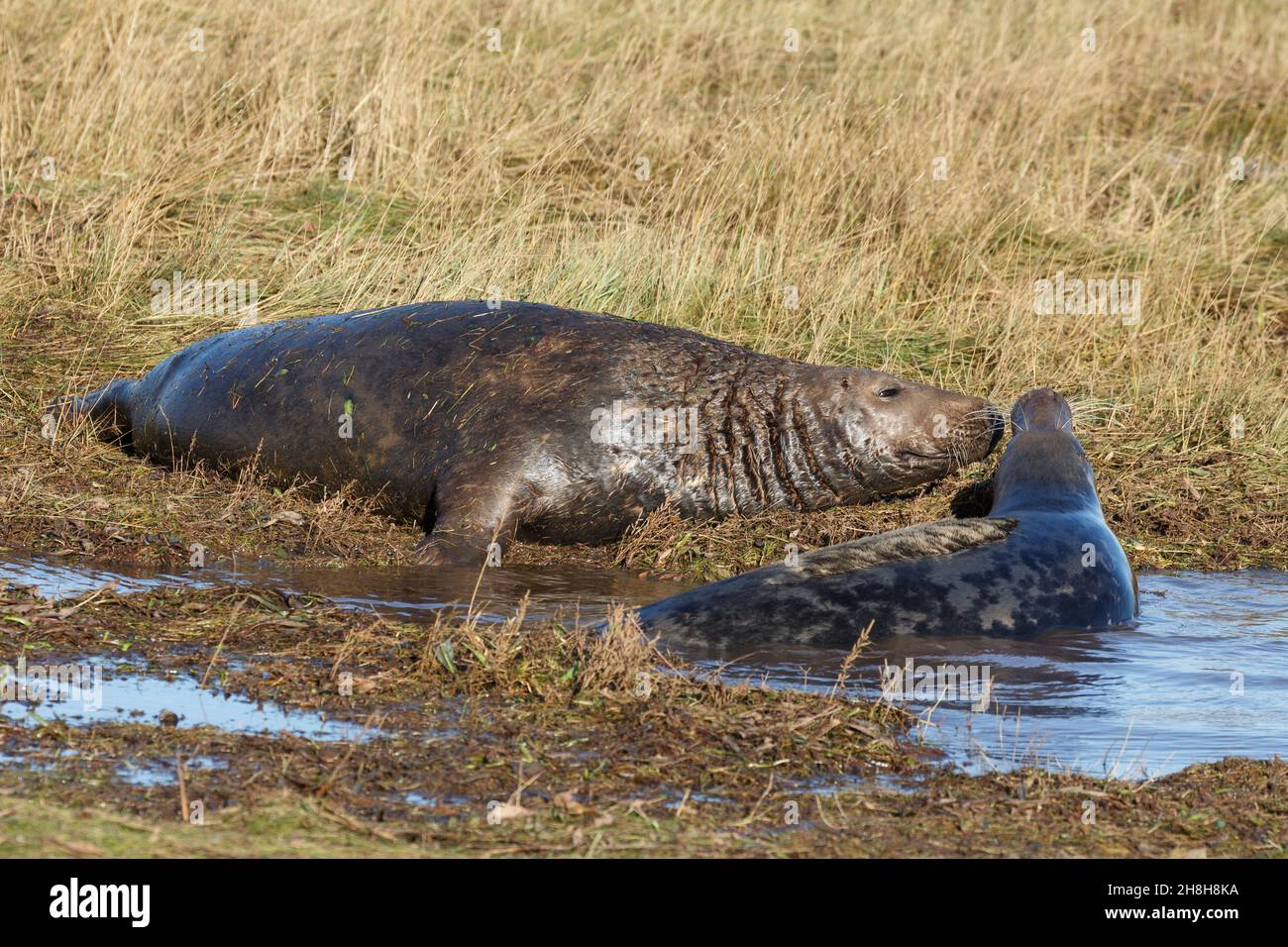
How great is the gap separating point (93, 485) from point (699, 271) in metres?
3.87

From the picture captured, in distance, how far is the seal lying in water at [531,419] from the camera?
7332mm

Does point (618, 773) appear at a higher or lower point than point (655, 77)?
lower

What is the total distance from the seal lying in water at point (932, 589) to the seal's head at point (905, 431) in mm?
1400

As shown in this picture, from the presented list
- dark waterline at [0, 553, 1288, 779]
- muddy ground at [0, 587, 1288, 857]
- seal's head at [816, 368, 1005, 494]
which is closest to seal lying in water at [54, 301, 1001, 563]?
seal's head at [816, 368, 1005, 494]

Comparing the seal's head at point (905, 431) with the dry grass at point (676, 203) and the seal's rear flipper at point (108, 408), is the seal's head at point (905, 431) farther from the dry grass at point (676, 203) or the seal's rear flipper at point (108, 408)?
the seal's rear flipper at point (108, 408)

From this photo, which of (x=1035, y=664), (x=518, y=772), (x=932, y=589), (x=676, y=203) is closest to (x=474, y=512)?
(x=932, y=589)

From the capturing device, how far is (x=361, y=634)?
4.93 meters

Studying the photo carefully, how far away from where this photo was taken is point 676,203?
34.8 feet

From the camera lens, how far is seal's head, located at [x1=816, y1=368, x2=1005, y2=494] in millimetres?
7914

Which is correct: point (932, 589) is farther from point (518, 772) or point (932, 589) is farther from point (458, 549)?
point (518, 772)

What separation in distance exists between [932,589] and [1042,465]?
1.58 m

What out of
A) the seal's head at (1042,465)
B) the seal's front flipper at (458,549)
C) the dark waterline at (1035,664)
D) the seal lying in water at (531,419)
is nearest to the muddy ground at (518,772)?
the dark waterline at (1035,664)

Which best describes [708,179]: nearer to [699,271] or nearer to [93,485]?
[699,271]

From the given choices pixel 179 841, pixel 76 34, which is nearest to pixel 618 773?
pixel 179 841
